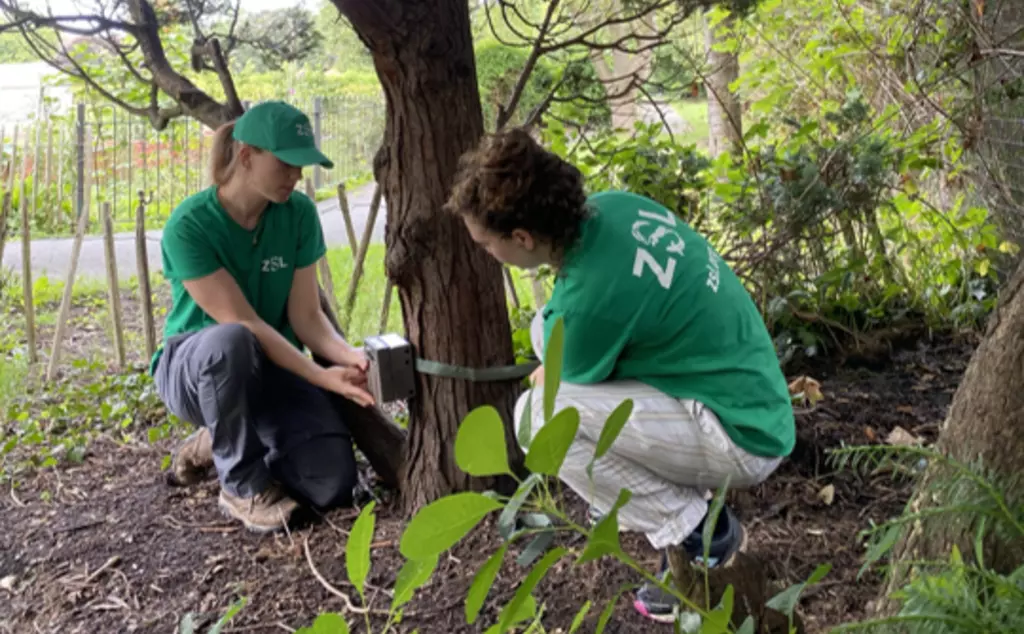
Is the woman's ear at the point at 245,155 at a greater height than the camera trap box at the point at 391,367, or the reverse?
the woman's ear at the point at 245,155

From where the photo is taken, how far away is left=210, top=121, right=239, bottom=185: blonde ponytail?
2850mm

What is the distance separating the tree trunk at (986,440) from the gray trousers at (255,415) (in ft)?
6.16

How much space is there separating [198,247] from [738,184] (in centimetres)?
203

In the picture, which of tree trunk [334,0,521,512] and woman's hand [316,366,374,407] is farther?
woman's hand [316,366,374,407]

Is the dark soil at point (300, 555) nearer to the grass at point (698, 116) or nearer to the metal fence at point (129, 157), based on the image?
the metal fence at point (129, 157)

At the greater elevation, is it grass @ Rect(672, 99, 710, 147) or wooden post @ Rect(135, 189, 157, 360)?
grass @ Rect(672, 99, 710, 147)

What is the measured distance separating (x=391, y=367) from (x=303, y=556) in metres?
0.56

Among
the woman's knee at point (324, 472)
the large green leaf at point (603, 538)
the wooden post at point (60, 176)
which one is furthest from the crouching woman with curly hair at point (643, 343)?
the wooden post at point (60, 176)

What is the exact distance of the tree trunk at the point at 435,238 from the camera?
7.94ft

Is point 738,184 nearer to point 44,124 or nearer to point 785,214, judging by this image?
point 785,214

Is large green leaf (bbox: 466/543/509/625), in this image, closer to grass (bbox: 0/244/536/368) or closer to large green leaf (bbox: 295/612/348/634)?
large green leaf (bbox: 295/612/348/634)

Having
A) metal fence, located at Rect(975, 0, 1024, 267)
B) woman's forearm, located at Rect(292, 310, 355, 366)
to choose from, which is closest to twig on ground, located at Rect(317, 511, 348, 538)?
woman's forearm, located at Rect(292, 310, 355, 366)

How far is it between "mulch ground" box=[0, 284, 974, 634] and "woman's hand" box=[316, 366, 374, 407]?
1.17 feet

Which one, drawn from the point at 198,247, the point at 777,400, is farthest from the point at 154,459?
the point at 777,400
